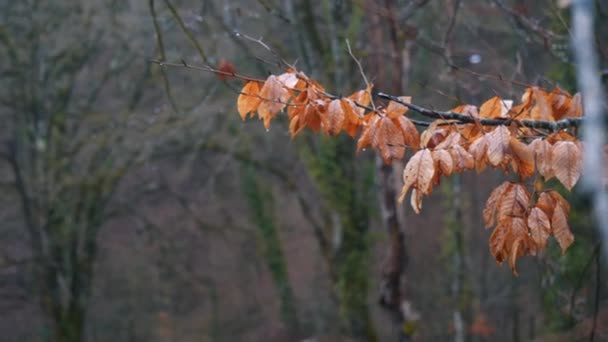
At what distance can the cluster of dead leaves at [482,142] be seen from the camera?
307 cm

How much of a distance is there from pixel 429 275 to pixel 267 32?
9.64 meters

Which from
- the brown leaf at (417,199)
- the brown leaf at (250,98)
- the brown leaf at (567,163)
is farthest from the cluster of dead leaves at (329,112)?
the brown leaf at (567,163)

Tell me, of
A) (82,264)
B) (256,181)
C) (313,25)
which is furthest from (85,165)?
(256,181)

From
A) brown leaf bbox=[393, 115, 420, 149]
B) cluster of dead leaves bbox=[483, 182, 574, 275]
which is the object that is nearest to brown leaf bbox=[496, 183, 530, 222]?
cluster of dead leaves bbox=[483, 182, 574, 275]

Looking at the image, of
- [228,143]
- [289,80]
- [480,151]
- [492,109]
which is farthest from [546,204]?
[228,143]

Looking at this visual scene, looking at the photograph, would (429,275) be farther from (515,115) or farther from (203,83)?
(515,115)

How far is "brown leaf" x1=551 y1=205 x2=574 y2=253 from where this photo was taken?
3.17 meters

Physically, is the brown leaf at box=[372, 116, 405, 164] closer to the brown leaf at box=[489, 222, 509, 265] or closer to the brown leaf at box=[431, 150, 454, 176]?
the brown leaf at box=[431, 150, 454, 176]

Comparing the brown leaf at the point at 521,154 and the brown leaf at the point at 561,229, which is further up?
the brown leaf at the point at 521,154

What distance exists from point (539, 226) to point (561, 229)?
12 centimetres

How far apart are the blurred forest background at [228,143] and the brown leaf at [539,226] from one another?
2.36m

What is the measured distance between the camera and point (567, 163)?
293 cm

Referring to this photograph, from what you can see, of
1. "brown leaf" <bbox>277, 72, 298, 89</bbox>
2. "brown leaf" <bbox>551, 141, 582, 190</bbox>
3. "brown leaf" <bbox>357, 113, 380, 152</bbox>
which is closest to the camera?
"brown leaf" <bbox>551, 141, 582, 190</bbox>

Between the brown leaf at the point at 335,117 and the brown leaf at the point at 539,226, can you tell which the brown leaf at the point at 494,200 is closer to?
the brown leaf at the point at 539,226
